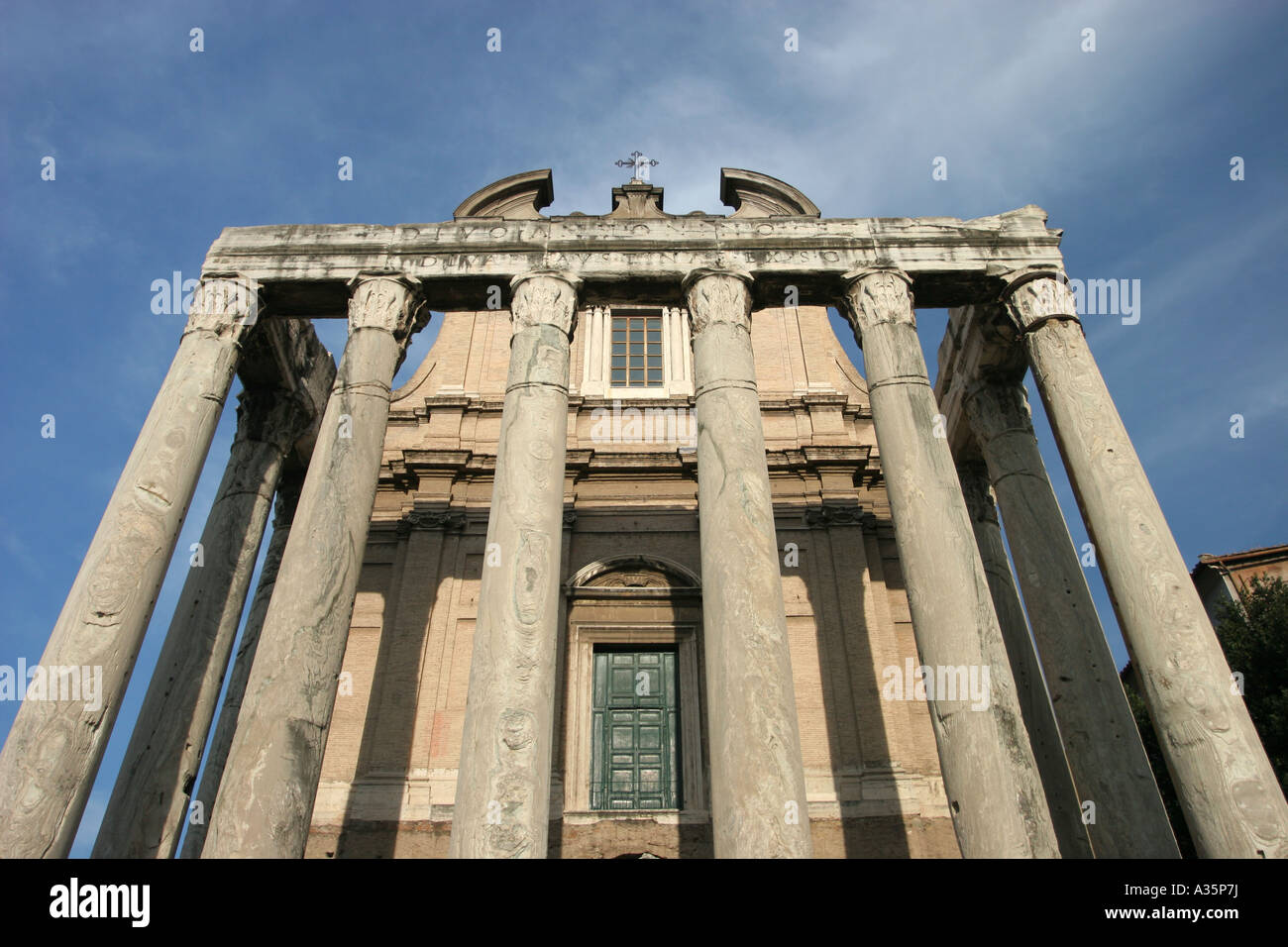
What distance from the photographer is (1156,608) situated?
31.5 ft

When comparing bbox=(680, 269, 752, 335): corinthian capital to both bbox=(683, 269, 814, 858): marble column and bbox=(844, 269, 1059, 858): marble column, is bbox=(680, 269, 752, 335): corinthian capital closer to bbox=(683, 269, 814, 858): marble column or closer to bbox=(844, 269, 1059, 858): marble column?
bbox=(683, 269, 814, 858): marble column

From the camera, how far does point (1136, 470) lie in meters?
10.6

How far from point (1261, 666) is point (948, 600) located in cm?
1323

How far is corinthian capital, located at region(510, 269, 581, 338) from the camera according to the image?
12273 millimetres

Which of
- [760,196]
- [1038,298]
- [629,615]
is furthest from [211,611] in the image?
[760,196]

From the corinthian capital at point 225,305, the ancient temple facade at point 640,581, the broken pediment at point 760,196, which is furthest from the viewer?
the broken pediment at point 760,196

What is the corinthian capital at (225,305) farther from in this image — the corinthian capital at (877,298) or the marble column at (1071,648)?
the marble column at (1071,648)

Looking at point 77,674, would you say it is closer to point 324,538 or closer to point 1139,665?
point 324,538

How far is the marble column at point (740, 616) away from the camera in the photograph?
27.3 feet

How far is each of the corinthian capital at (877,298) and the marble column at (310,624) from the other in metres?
6.50

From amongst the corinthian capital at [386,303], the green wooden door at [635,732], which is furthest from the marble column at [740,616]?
the green wooden door at [635,732]

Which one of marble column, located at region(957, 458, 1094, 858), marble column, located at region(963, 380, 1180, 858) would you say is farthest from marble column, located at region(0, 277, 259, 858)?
marble column, located at region(963, 380, 1180, 858)

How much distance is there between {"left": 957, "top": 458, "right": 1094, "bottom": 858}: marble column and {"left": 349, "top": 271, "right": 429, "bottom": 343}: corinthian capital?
8.45 m
